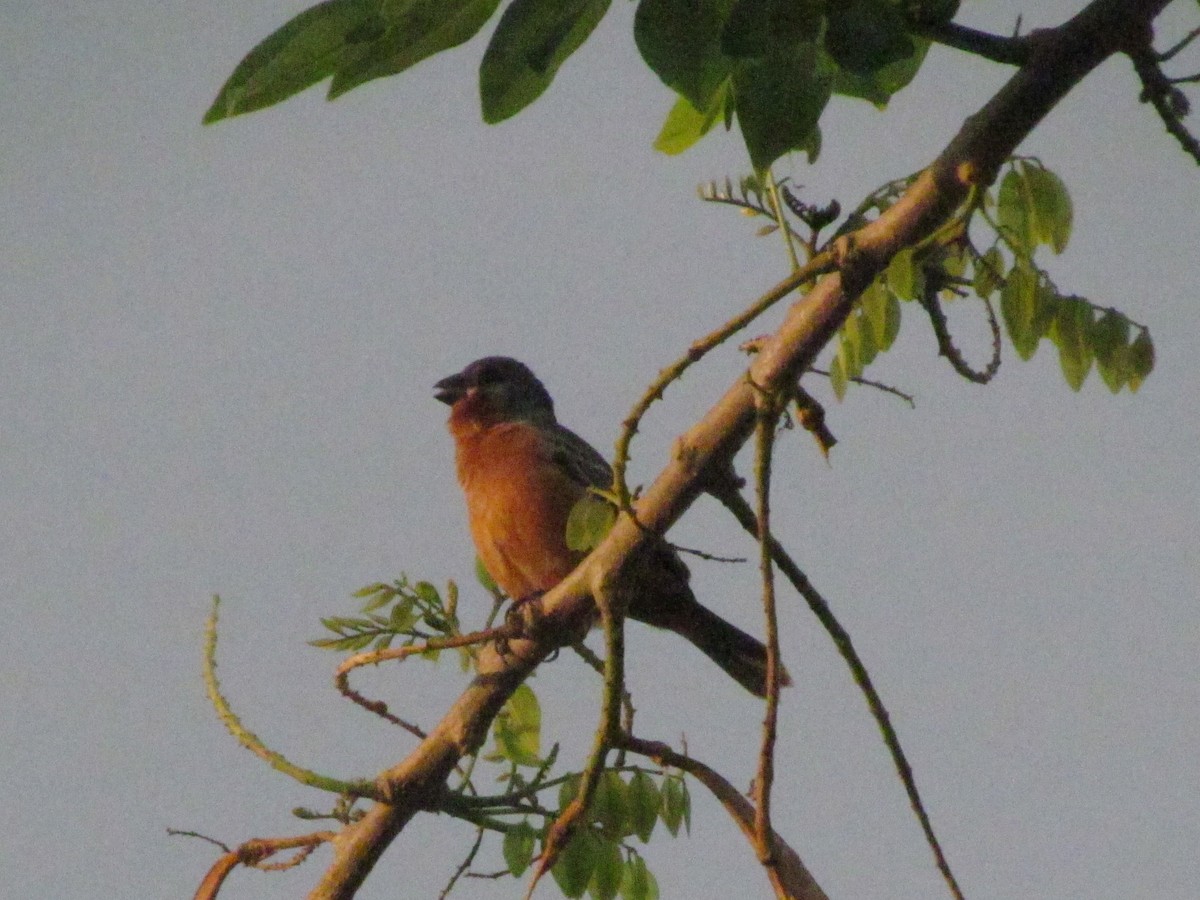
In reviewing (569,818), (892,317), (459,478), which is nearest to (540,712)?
(569,818)

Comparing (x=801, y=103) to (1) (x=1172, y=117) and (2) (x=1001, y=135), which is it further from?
(1) (x=1172, y=117)

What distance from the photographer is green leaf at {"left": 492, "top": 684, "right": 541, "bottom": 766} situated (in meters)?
3.38

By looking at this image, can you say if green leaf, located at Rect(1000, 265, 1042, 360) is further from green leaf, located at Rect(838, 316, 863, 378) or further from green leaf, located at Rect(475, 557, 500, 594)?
green leaf, located at Rect(475, 557, 500, 594)

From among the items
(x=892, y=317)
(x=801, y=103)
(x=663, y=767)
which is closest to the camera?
(x=801, y=103)

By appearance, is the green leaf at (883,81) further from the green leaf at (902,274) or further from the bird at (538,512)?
the bird at (538,512)

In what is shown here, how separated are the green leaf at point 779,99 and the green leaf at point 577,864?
162 cm

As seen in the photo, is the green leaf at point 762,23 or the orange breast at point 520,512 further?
the orange breast at point 520,512

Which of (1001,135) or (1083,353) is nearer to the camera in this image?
(1001,135)

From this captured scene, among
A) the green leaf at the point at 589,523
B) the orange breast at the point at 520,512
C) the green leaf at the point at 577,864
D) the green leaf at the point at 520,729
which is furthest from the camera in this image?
the orange breast at the point at 520,512

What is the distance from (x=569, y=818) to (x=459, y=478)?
435 centimetres

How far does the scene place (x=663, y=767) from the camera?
125 inches

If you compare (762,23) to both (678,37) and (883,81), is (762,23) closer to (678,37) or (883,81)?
(678,37)

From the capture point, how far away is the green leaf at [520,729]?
338 cm

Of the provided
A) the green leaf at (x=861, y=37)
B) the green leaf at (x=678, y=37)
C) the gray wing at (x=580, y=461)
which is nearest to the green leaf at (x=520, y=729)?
the green leaf at (x=678, y=37)
